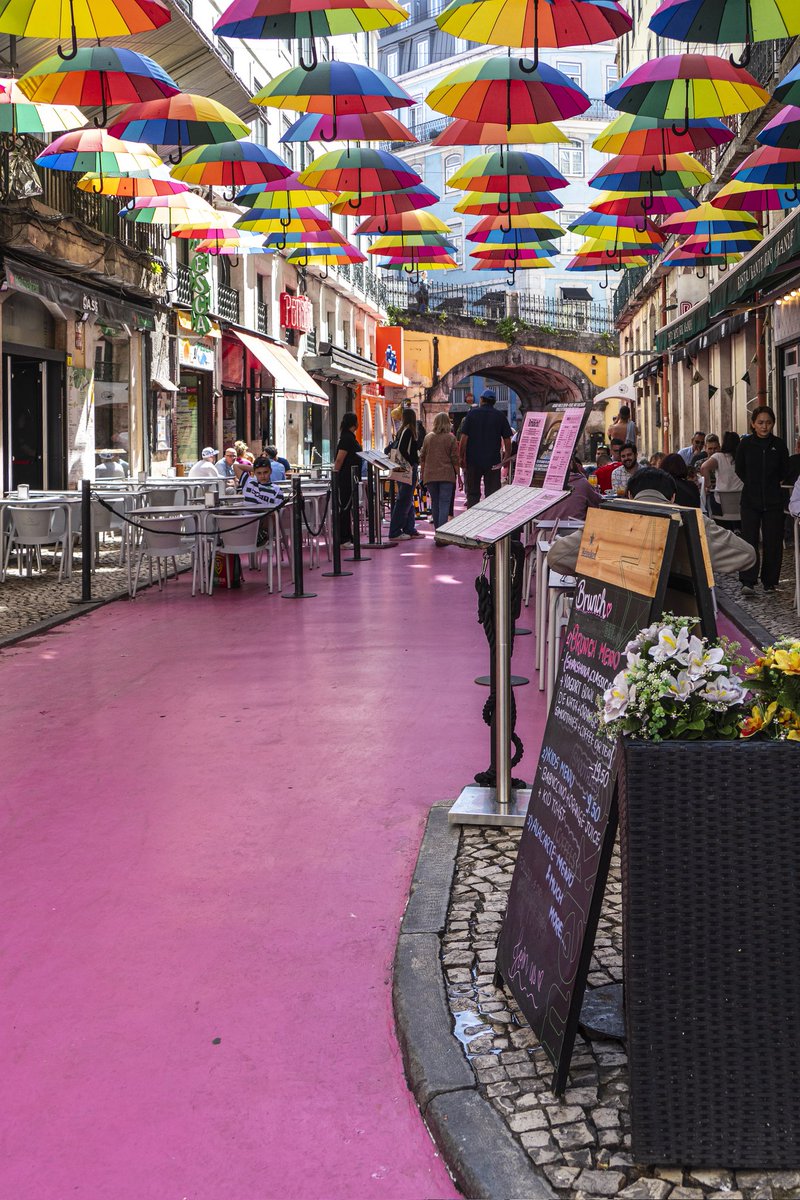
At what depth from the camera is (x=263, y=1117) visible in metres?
2.83

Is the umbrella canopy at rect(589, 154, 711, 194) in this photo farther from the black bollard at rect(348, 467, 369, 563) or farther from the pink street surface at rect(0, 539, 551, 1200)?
the pink street surface at rect(0, 539, 551, 1200)

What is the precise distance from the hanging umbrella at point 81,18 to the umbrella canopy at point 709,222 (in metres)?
6.99

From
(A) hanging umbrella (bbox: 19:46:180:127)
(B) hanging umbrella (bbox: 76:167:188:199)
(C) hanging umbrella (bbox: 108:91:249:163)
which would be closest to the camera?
(A) hanging umbrella (bbox: 19:46:180:127)

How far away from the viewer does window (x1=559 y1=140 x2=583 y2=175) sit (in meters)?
57.9

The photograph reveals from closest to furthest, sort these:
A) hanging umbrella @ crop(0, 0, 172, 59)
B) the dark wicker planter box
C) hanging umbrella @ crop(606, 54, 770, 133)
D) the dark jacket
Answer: the dark wicker planter box, hanging umbrella @ crop(0, 0, 172, 59), hanging umbrella @ crop(606, 54, 770, 133), the dark jacket

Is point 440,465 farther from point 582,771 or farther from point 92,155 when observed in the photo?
point 582,771

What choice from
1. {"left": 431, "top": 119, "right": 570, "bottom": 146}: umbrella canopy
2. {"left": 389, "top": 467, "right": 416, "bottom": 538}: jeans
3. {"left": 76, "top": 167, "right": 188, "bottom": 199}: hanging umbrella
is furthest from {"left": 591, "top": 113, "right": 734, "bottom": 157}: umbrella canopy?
{"left": 389, "top": 467, "right": 416, "bottom": 538}: jeans

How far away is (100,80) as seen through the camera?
11.4 metres

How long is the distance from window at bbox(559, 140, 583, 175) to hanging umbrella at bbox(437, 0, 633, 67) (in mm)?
50723

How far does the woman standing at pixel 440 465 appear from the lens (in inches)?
690

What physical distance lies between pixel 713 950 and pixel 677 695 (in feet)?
1.62

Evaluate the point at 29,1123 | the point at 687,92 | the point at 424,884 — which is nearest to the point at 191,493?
the point at 687,92

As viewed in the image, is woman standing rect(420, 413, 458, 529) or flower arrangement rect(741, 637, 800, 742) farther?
woman standing rect(420, 413, 458, 529)

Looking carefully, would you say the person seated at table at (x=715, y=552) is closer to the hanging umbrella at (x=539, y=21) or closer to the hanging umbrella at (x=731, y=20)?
the hanging umbrella at (x=731, y=20)
